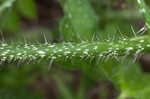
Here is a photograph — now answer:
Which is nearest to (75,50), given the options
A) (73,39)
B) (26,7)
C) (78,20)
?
(73,39)

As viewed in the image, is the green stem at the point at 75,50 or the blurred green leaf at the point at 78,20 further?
the blurred green leaf at the point at 78,20

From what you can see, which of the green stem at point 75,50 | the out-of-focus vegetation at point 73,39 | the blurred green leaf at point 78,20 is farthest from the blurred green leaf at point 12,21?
the green stem at point 75,50

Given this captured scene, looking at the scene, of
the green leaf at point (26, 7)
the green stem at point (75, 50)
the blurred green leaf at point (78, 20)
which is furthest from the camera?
the green leaf at point (26, 7)

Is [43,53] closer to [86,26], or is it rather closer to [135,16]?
[86,26]

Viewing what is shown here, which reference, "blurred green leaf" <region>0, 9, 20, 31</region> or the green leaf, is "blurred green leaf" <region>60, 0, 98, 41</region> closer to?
the green leaf

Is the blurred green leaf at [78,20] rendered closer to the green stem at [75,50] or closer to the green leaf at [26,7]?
the green stem at [75,50]

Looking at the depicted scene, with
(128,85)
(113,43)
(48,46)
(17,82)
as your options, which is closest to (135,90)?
(128,85)

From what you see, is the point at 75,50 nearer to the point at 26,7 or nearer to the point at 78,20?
the point at 78,20

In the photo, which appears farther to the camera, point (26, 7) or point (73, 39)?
point (26, 7)
